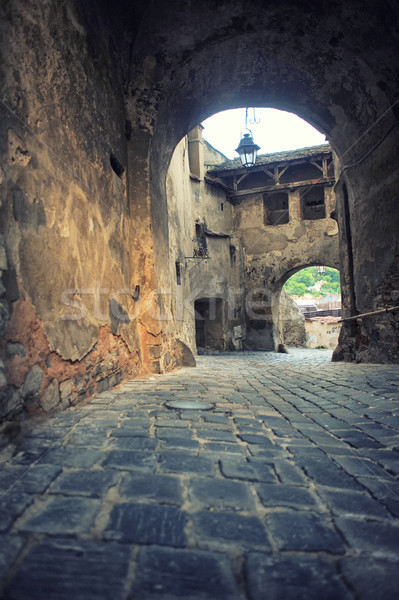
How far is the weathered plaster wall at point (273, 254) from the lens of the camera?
574 inches

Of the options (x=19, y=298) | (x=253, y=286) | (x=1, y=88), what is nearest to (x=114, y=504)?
(x=19, y=298)

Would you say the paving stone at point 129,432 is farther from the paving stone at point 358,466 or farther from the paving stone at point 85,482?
the paving stone at point 358,466

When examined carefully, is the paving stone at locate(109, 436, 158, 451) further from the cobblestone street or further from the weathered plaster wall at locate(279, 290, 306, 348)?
the weathered plaster wall at locate(279, 290, 306, 348)

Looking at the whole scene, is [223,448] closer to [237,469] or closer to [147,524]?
[237,469]

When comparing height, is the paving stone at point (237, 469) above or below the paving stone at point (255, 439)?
above

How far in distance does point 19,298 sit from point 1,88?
45.5 inches

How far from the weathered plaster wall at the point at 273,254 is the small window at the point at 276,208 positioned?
653 millimetres

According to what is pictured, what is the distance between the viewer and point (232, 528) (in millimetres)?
1145

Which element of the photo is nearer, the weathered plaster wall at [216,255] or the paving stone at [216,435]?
the paving stone at [216,435]

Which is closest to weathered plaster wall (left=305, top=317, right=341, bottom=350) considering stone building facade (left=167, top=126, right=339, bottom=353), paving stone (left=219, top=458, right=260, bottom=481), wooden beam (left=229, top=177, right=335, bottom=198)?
stone building facade (left=167, top=126, right=339, bottom=353)

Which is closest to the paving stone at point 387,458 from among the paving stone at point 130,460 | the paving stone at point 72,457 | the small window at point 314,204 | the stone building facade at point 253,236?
the paving stone at point 130,460

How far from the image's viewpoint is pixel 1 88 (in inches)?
78.8

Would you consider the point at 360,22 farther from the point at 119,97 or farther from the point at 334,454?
the point at 334,454

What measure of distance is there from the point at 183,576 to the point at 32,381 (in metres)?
1.56
